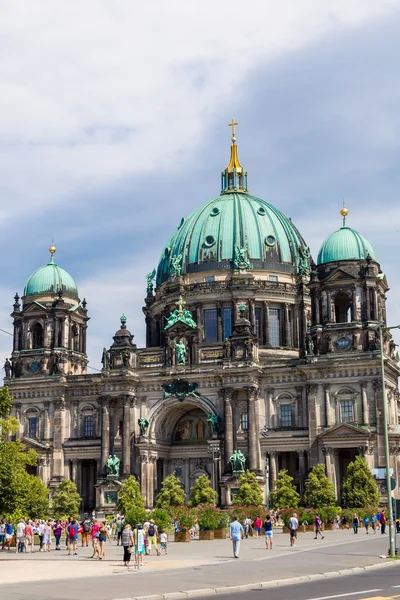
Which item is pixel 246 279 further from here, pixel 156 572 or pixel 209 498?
pixel 156 572

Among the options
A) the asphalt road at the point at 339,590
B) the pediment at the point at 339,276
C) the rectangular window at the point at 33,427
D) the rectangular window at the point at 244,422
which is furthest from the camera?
the rectangular window at the point at 33,427

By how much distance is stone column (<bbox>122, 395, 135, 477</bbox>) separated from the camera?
91938 mm

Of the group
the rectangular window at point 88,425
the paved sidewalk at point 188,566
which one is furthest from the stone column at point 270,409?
the paved sidewalk at point 188,566

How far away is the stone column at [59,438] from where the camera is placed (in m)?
96.4

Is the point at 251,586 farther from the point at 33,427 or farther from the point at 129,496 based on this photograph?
the point at 33,427

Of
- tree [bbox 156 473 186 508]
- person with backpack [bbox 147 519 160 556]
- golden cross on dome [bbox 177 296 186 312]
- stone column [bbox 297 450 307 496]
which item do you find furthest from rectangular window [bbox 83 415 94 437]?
person with backpack [bbox 147 519 160 556]

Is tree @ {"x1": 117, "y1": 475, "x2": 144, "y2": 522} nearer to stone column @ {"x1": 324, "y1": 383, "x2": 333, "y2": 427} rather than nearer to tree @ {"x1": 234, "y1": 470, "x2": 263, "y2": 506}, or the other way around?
tree @ {"x1": 234, "y1": 470, "x2": 263, "y2": 506}

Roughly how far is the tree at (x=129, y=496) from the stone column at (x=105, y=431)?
14.9 feet

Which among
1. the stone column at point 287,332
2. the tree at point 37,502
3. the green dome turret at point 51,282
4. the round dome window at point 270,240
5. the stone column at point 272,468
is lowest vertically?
the tree at point 37,502

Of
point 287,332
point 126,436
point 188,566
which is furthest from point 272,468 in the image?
point 188,566

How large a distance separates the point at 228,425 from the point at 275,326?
1710 cm

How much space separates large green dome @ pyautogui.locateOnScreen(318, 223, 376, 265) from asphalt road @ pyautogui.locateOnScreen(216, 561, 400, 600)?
60.6 metres

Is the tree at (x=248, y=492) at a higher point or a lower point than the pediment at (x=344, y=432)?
lower

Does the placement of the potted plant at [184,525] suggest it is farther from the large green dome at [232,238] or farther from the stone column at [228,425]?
the large green dome at [232,238]
